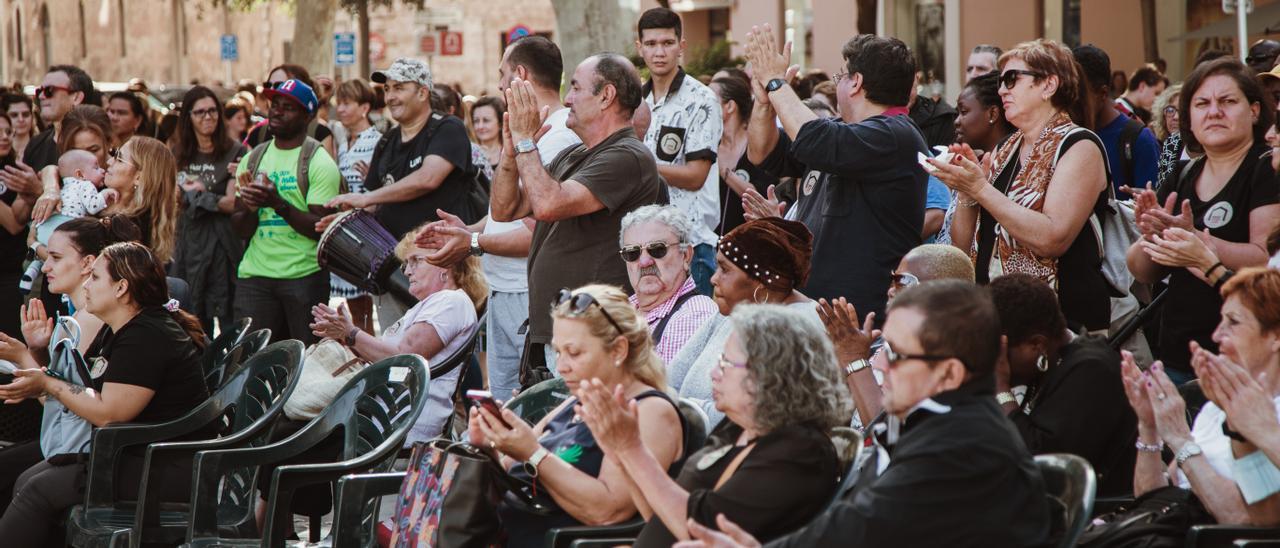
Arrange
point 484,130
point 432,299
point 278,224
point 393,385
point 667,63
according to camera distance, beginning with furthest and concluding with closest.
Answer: point 484,130 → point 278,224 → point 667,63 → point 432,299 → point 393,385

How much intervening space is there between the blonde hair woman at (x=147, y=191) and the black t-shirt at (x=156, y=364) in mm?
2435

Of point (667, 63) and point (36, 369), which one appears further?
point (667, 63)

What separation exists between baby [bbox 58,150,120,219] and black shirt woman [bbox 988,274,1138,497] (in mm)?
5556

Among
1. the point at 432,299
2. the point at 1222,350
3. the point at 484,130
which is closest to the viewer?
the point at 1222,350

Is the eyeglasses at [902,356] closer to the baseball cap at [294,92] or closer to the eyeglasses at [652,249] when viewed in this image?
the eyeglasses at [652,249]

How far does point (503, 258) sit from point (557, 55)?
35.1 inches

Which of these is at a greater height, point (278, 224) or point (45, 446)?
point (278, 224)

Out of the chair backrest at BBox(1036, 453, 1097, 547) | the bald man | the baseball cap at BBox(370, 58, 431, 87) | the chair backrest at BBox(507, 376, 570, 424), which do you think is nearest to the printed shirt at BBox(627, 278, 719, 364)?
the chair backrest at BBox(507, 376, 570, 424)

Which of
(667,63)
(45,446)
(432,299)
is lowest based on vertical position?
(45,446)

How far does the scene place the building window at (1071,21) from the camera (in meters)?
20.0

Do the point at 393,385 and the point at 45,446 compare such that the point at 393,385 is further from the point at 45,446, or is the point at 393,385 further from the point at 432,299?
the point at 45,446

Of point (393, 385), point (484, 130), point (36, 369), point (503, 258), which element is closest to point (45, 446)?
point (36, 369)

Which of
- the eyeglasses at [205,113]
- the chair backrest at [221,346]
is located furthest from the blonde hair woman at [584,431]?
the eyeglasses at [205,113]

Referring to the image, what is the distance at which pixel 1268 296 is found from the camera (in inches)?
155
